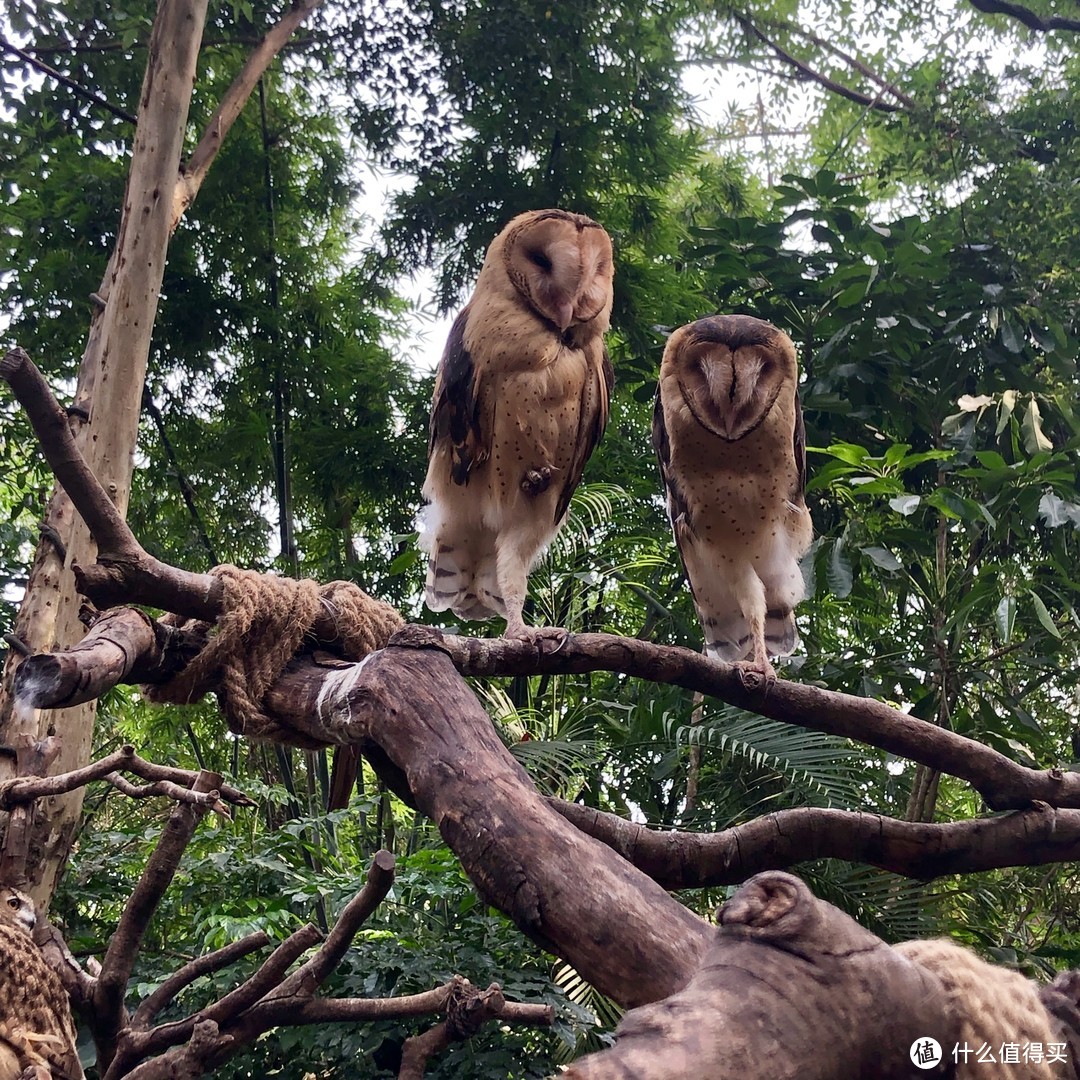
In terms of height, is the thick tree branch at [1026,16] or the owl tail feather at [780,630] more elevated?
the thick tree branch at [1026,16]

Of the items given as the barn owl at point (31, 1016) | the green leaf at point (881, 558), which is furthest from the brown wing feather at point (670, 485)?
the barn owl at point (31, 1016)

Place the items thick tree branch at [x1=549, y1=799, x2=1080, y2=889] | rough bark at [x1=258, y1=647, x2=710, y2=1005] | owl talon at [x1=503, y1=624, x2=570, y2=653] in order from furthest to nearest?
owl talon at [x1=503, y1=624, x2=570, y2=653], thick tree branch at [x1=549, y1=799, x2=1080, y2=889], rough bark at [x1=258, y1=647, x2=710, y2=1005]

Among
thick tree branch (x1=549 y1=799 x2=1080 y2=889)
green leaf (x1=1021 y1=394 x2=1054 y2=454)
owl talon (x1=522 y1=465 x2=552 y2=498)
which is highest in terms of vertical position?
green leaf (x1=1021 y1=394 x2=1054 y2=454)

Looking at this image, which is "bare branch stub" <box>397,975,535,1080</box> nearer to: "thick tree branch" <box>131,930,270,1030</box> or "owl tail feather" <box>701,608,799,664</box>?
"thick tree branch" <box>131,930,270,1030</box>

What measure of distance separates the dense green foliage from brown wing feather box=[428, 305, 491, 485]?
88cm

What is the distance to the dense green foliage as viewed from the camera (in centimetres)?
289

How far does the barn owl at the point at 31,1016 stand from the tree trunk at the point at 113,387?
75 centimetres

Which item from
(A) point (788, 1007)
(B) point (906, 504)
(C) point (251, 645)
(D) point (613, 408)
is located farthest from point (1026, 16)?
(A) point (788, 1007)

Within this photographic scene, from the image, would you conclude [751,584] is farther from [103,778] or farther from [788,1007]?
[788,1007]

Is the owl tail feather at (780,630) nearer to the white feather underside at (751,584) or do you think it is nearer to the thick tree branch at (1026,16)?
the white feather underside at (751,584)

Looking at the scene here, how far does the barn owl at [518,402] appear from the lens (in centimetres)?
257

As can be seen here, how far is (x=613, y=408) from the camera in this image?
445 cm

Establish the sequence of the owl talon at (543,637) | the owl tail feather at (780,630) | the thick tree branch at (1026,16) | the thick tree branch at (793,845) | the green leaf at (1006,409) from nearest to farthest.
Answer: the thick tree branch at (793,845) → the owl talon at (543,637) → the owl tail feather at (780,630) → the green leaf at (1006,409) → the thick tree branch at (1026,16)

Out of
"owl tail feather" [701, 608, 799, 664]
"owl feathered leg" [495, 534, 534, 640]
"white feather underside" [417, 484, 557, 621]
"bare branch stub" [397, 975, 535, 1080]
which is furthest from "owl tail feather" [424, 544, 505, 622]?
"bare branch stub" [397, 975, 535, 1080]
